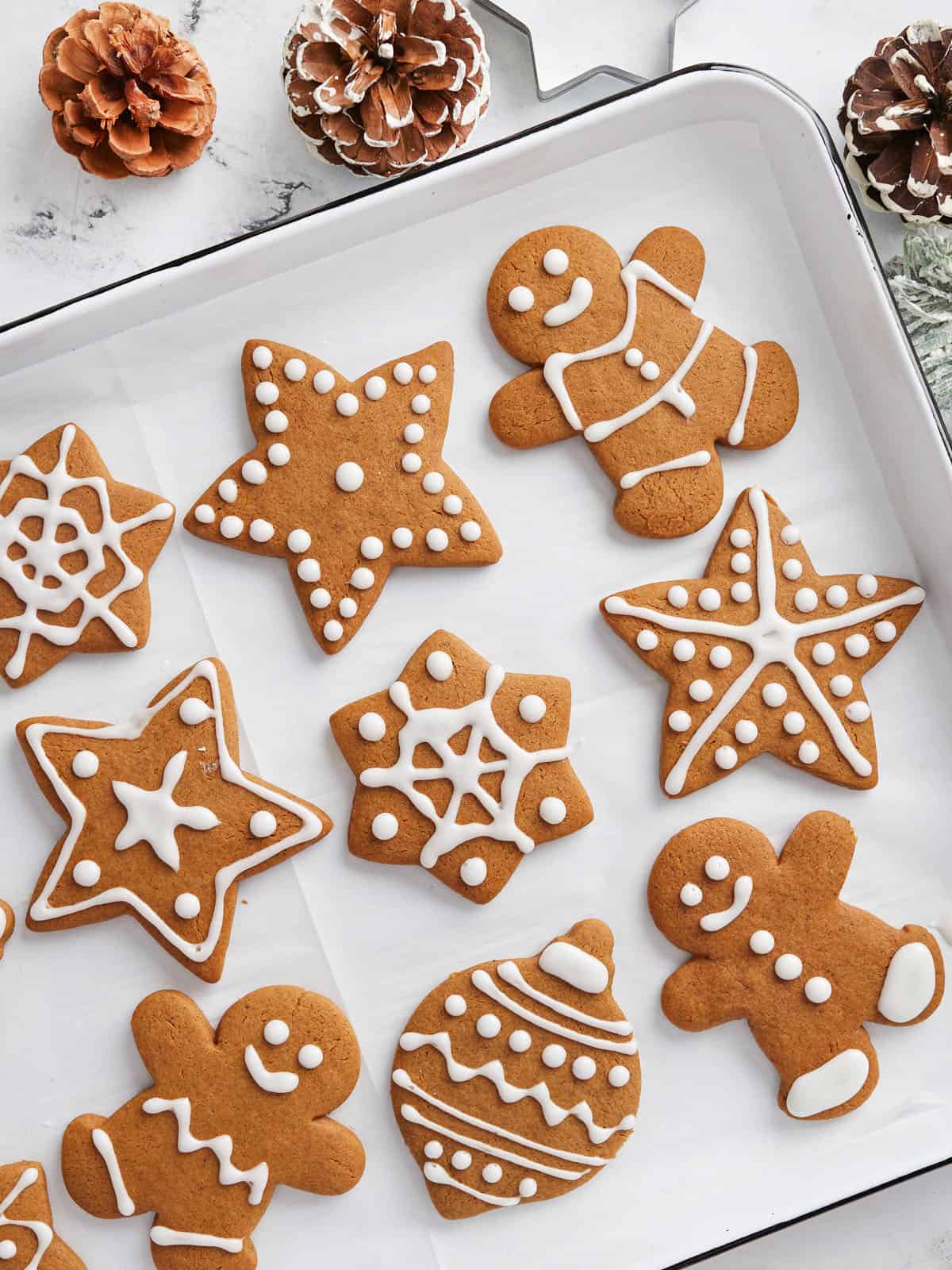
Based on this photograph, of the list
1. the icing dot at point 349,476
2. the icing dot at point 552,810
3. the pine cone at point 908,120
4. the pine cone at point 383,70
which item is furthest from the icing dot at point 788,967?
the pine cone at point 383,70

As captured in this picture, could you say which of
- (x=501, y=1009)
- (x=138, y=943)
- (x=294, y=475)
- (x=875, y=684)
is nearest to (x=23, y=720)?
(x=138, y=943)

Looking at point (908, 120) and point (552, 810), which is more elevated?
point (908, 120)

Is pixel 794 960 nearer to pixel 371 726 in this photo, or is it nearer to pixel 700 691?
pixel 700 691

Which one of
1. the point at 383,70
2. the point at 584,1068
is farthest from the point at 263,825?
the point at 383,70

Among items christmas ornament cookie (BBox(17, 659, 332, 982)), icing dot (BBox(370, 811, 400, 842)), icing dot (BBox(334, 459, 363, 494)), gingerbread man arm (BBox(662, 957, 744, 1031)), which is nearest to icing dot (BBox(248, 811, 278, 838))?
christmas ornament cookie (BBox(17, 659, 332, 982))

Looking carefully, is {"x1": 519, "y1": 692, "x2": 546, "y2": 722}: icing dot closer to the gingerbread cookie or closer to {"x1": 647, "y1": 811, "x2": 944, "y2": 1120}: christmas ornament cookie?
{"x1": 647, "y1": 811, "x2": 944, "y2": 1120}: christmas ornament cookie

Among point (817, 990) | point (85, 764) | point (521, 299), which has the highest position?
point (521, 299)

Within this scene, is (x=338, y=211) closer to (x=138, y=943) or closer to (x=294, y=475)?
(x=294, y=475)
